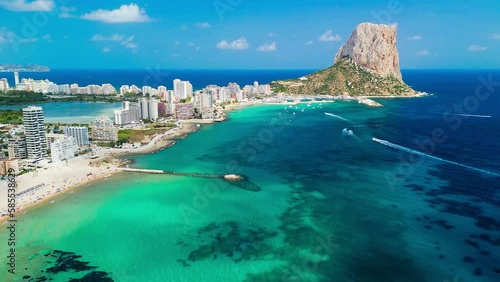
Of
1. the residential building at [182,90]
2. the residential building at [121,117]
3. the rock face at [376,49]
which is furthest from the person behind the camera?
the rock face at [376,49]

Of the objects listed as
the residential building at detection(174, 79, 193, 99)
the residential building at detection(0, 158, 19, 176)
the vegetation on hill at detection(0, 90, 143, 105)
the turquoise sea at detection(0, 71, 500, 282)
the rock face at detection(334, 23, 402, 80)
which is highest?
the rock face at detection(334, 23, 402, 80)

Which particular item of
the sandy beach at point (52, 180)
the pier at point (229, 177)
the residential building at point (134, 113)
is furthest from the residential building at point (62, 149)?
the residential building at point (134, 113)

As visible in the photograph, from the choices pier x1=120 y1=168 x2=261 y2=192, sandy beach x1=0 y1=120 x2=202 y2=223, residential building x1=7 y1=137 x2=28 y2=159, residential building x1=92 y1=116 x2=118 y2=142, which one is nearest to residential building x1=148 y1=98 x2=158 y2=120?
residential building x1=92 y1=116 x2=118 y2=142

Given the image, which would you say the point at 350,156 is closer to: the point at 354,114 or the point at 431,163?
the point at 431,163

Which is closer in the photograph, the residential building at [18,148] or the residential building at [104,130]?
the residential building at [18,148]

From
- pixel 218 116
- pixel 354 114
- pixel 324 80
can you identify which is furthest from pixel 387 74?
pixel 218 116

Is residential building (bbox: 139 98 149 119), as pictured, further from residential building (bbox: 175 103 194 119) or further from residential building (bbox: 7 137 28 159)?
residential building (bbox: 7 137 28 159)

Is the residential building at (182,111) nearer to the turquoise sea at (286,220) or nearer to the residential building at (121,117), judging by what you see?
the residential building at (121,117)
